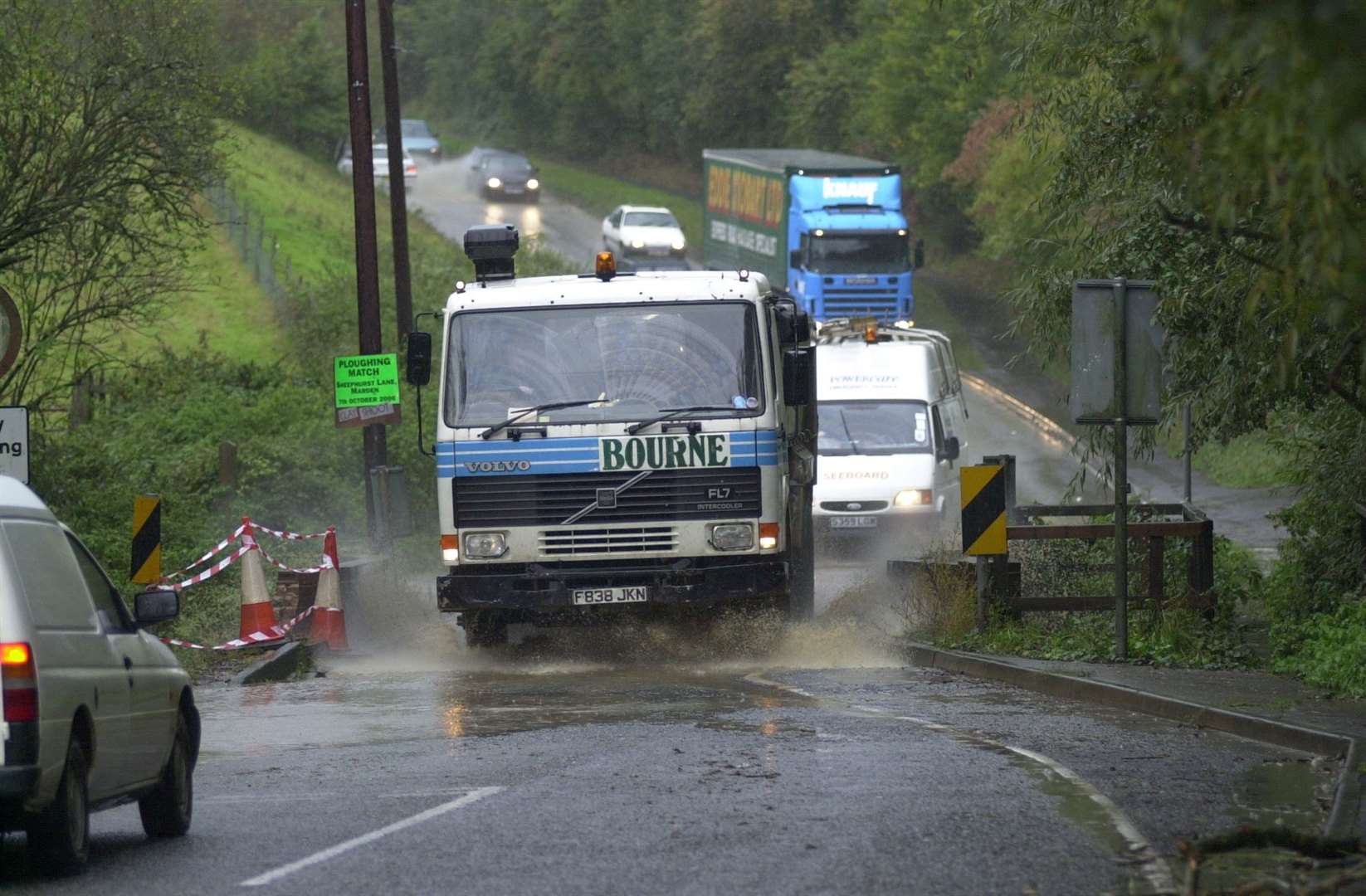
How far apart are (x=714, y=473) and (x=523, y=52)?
287 feet

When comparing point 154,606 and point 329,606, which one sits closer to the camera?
point 154,606

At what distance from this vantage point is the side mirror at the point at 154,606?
9156 millimetres

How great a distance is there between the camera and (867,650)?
16.5 m

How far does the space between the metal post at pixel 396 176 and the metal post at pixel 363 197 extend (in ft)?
13.0

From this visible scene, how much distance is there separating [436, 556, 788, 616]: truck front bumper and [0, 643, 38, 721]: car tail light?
7.83m

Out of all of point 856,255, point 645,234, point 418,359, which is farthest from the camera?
point 645,234

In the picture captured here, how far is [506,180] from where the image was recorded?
7856cm

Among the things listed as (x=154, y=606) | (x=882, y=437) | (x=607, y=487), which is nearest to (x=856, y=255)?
(x=882, y=437)

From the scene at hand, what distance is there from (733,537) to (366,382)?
23.9 ft

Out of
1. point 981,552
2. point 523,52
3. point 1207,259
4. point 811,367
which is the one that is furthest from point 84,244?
point 523,52

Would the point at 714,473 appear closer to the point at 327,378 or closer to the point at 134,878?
the point at 134,878

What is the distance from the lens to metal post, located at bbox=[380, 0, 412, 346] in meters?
27.0

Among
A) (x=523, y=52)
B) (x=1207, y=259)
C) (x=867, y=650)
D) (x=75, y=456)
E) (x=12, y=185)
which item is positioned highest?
(x=523, y=52)

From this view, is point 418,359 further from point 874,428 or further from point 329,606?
point 874,428
